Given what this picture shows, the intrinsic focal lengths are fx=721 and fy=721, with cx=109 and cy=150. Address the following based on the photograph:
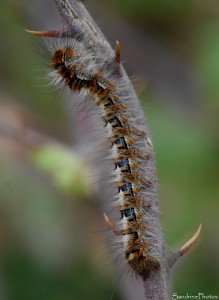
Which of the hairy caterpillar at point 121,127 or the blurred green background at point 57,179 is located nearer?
the hairy caterpillar at point 121,127

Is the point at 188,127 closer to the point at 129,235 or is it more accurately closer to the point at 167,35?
the point at 167,35

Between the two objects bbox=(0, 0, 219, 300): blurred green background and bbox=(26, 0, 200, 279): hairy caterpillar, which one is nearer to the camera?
bbox=(26, 0, 200, 279): hairy caterpillar

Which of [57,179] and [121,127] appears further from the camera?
[57,179]

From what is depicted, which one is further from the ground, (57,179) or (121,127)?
(121,127)
